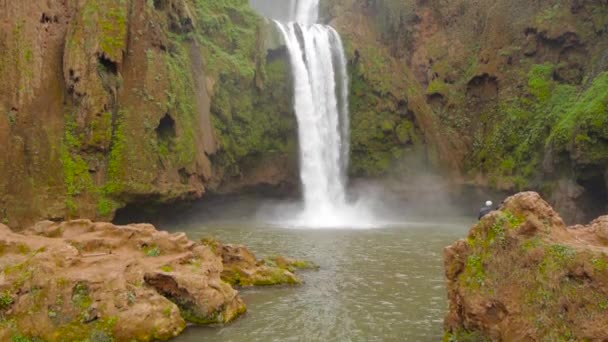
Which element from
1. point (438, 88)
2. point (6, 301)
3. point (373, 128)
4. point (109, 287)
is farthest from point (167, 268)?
point (438, 88)

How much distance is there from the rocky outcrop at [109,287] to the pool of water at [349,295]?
582 mm

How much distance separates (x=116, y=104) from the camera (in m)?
23.6

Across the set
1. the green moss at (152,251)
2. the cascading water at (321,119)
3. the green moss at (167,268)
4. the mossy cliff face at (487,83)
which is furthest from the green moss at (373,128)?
the green moss at (167,268)

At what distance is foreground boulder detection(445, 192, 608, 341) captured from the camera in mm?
6797

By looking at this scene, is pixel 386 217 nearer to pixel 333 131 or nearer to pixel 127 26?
pixel 333 131

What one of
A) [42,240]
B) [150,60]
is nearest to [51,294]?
[42,240]

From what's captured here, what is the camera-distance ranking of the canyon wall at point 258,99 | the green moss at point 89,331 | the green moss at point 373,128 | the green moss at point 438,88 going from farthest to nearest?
the green moss at point 438,88 < the green moss at point 373,128 < the canyon wall at point 258,99 < the green moss at point 89,331

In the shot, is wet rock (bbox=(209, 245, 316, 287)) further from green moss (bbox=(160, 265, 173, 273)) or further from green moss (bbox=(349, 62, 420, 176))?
green moss (bbox=(349, 62, 420, 176))

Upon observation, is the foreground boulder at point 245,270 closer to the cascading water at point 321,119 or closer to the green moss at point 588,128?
the green moss at point 588,128

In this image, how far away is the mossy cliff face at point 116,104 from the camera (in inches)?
809

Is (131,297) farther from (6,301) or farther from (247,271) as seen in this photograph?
(247,271)

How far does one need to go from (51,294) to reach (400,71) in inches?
1323

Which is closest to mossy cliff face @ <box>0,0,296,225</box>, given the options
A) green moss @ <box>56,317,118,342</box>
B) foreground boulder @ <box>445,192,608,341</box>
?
green moss @ <box>56,317,118,342</box>

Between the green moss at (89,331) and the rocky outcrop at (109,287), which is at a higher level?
the rocky outcrop at (109,287)
